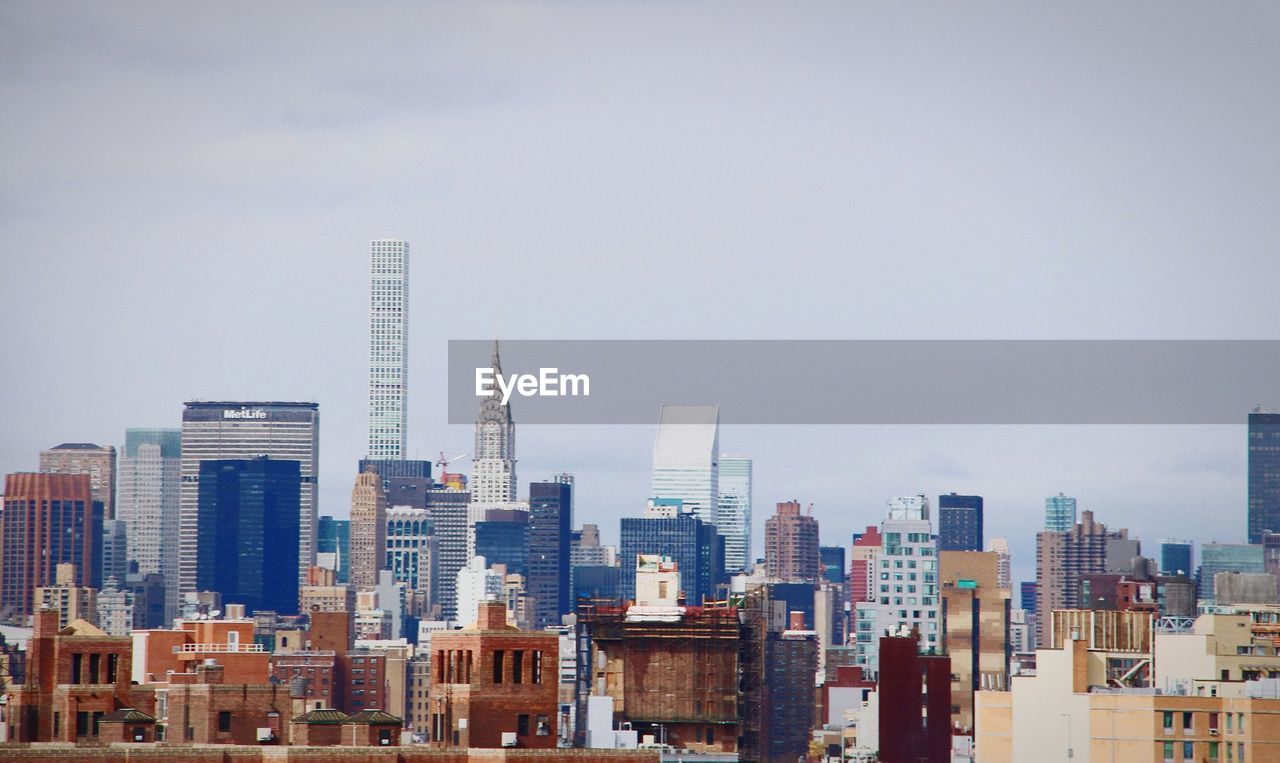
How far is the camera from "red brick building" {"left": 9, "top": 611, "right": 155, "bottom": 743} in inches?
3031

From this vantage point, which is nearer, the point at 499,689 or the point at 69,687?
the point at 499,689

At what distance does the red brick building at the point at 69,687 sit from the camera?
77000 mm

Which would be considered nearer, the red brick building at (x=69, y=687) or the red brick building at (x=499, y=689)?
the red brick building at (x=499, y=689)

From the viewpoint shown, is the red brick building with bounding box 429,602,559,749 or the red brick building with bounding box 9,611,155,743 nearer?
the red brick building with bounding box 429,602,559,749

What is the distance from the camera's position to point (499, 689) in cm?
7031

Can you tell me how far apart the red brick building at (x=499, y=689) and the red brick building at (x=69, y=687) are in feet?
35.8

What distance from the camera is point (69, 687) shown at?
3059 inches

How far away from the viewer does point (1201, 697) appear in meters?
98.2

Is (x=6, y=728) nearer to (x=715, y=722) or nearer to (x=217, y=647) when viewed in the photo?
(x=217, y=647)

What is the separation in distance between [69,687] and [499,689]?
13.9m

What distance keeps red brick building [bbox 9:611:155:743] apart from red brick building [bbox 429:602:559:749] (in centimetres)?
1090

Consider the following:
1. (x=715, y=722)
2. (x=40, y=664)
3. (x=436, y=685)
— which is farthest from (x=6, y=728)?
(x=715, y=722)

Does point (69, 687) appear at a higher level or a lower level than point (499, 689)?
lower

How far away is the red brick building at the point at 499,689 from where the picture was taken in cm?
7012
